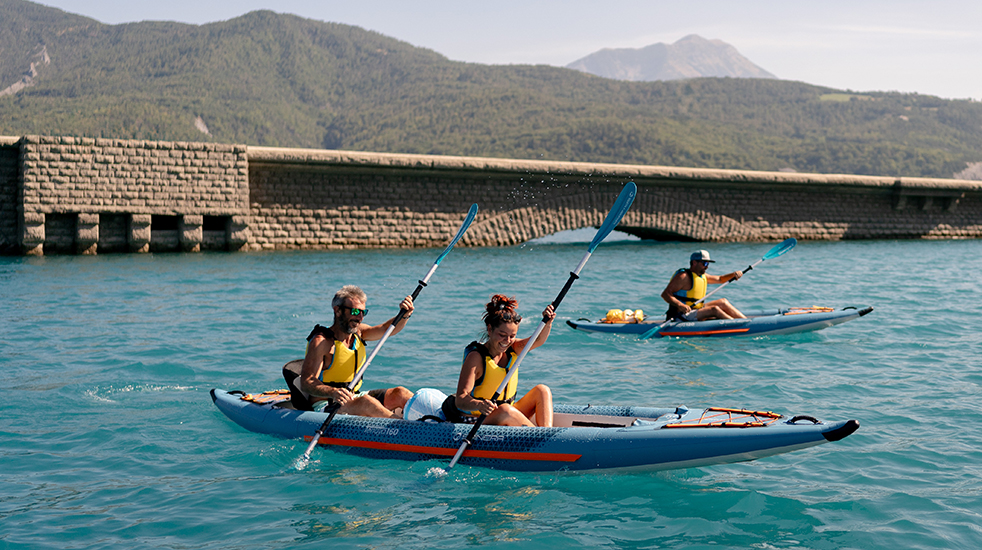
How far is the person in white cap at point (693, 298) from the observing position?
1091 centimetres

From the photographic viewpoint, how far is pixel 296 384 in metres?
6.27

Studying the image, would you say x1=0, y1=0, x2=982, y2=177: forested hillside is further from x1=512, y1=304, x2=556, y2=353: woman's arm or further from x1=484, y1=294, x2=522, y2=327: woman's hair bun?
x1=484, y1=294, x2=522, y2=327: woman's hair bun

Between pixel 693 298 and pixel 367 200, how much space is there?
1354cm

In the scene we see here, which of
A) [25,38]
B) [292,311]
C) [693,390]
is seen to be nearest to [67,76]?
[25,38]

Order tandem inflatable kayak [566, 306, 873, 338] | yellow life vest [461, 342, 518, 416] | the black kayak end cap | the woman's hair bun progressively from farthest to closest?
tandem inflatable kayak [566, 306, 873, 338] → yellow life vest [461, 342, 518, 416] → the woman's hair bun → the black kayak end cap

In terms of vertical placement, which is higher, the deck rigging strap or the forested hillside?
the forested hillside

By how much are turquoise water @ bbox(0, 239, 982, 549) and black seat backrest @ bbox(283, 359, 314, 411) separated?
313 mm

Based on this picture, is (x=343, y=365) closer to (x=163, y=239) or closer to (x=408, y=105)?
(x=163, y=239)

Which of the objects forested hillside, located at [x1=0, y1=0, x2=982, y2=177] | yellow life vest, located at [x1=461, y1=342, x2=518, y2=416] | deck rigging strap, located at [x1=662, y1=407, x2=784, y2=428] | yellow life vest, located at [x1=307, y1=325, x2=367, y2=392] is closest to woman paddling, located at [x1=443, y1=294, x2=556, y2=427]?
yellow life vest, located at [x1=461, y1=342, x2=518, y2=416]

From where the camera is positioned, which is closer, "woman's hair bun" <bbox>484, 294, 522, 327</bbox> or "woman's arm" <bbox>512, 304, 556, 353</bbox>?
"woman's hair bun" <bbox>484, 294, 522, 327</bbox>

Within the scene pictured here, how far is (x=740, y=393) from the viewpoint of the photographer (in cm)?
779

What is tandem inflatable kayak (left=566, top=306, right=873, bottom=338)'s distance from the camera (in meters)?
10.7

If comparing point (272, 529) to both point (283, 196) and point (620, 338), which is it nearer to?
point (620, 338)

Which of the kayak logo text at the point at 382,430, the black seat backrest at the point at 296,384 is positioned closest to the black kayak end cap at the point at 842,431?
the kayak logo text at the point at 382,430
